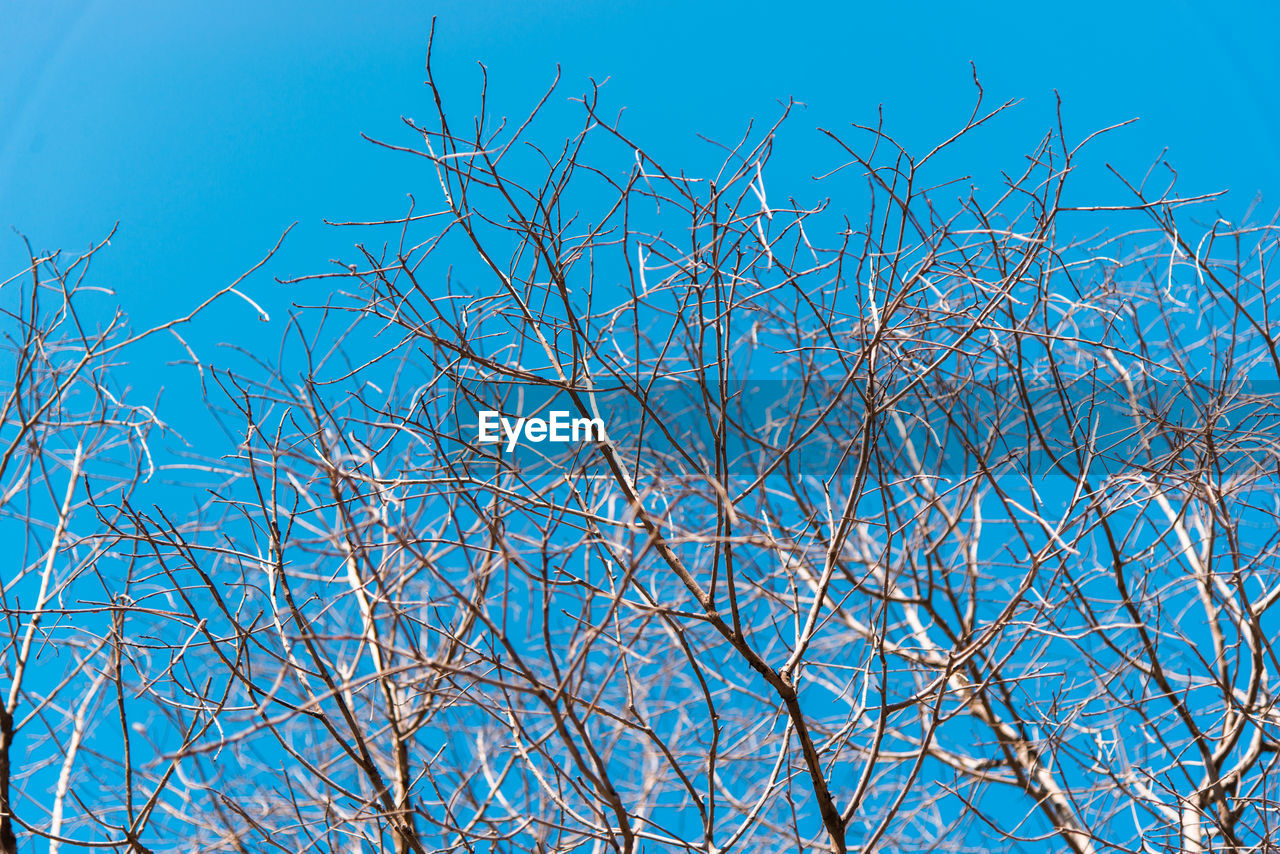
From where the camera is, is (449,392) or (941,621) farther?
(941,621)

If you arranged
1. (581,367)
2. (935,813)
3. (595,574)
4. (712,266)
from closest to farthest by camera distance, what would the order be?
(712,266) → (581,367) → (595,574) → (935,813)

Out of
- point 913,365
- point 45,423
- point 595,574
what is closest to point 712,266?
point 913,365

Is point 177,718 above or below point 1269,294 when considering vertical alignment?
below

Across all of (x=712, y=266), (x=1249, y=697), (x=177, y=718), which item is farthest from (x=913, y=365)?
A: (x=177, y=718)

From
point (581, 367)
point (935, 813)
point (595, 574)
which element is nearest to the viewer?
point (581, 367)

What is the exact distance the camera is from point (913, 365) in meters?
2.88

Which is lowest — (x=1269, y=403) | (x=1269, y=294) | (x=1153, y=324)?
(x=1269, y=403)

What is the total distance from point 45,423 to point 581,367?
85.7 inches

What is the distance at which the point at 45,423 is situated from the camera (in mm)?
3461

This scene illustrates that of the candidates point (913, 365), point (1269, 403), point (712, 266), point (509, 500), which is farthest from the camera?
point (1269, 403)

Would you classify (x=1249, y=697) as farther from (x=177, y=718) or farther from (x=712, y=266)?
(x=177, y=718)

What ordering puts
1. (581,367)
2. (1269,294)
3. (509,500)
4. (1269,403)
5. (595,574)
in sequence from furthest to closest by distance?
(1269,294)
(1269,403)
(595,574)
(581,367)
(509,500)

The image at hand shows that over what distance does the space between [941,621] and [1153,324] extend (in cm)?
168

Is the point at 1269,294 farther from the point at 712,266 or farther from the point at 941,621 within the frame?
the point at 712,266
